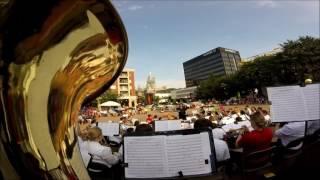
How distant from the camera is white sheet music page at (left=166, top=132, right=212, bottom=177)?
2787 mm

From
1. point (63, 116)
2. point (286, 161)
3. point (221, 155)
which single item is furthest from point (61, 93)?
point (286, 161)

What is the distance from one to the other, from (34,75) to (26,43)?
100 mm

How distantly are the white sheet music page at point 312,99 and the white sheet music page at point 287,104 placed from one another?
4 cm

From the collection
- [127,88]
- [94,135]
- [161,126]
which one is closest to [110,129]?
[161,126]

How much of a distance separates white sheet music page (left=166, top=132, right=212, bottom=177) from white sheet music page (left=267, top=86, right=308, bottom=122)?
1.12m

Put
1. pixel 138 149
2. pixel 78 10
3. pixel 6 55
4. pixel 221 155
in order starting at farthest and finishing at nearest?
pixel 221 155 < pixel 138 149 < pixel 78 10 < pixel 6 55

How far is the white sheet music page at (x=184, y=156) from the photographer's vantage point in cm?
279

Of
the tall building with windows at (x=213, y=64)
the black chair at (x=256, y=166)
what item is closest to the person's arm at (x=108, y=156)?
the black chair at (x=256, y=166)

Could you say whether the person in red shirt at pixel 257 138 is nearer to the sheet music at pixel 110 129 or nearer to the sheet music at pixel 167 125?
the sheet music at pixel 167 125

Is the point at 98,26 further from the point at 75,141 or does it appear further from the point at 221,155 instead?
the point at 221,155

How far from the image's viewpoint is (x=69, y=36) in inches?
45.8

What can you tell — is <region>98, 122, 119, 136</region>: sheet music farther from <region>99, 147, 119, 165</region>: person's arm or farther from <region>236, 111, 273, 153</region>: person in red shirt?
<region>236, 111, 273, 153</region>: person in red shirt

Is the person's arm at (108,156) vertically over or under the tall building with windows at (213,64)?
under

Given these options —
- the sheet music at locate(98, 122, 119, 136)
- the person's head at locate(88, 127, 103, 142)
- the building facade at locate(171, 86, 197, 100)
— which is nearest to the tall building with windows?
the building facade at locate(171, 86, 197, 100)
